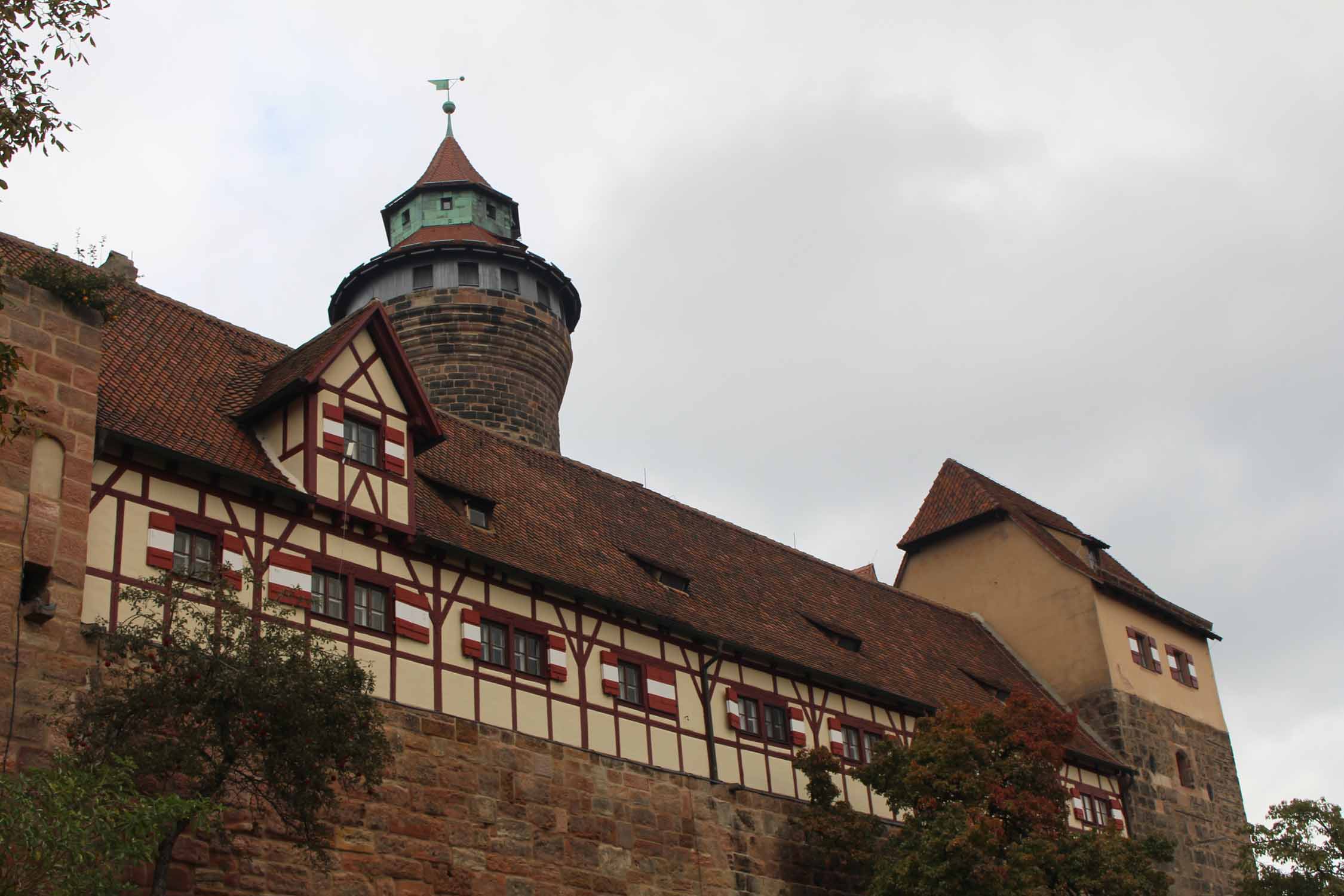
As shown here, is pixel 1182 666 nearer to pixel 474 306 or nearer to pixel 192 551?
pixel 474 306

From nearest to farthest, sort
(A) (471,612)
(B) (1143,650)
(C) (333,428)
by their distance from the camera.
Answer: (C) (333,428)
(A) (471,612)
(B) (1143,650)

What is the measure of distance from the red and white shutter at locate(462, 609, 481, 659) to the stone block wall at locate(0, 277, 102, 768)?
244 inches

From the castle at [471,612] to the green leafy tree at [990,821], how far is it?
2208mm

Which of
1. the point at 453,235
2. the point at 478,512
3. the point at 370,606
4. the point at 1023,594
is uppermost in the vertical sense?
the point at 453,235

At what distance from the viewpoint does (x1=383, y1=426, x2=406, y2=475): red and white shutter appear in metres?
24.9

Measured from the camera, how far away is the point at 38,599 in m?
18.8

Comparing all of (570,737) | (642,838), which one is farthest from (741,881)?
(570,737)

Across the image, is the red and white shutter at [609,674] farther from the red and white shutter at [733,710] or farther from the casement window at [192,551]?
the casement window at [192,551]

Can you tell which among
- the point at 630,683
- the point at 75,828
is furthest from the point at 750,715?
the point at 75,828

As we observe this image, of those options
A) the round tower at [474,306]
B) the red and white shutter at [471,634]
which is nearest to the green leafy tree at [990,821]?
the red and white shutter at [471,634]

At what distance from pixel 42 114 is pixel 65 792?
5476 mm

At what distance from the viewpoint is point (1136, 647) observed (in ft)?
136

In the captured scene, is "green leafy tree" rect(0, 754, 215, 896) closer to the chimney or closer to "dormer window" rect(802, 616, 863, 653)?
the chimney

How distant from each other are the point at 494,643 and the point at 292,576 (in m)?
3.60
